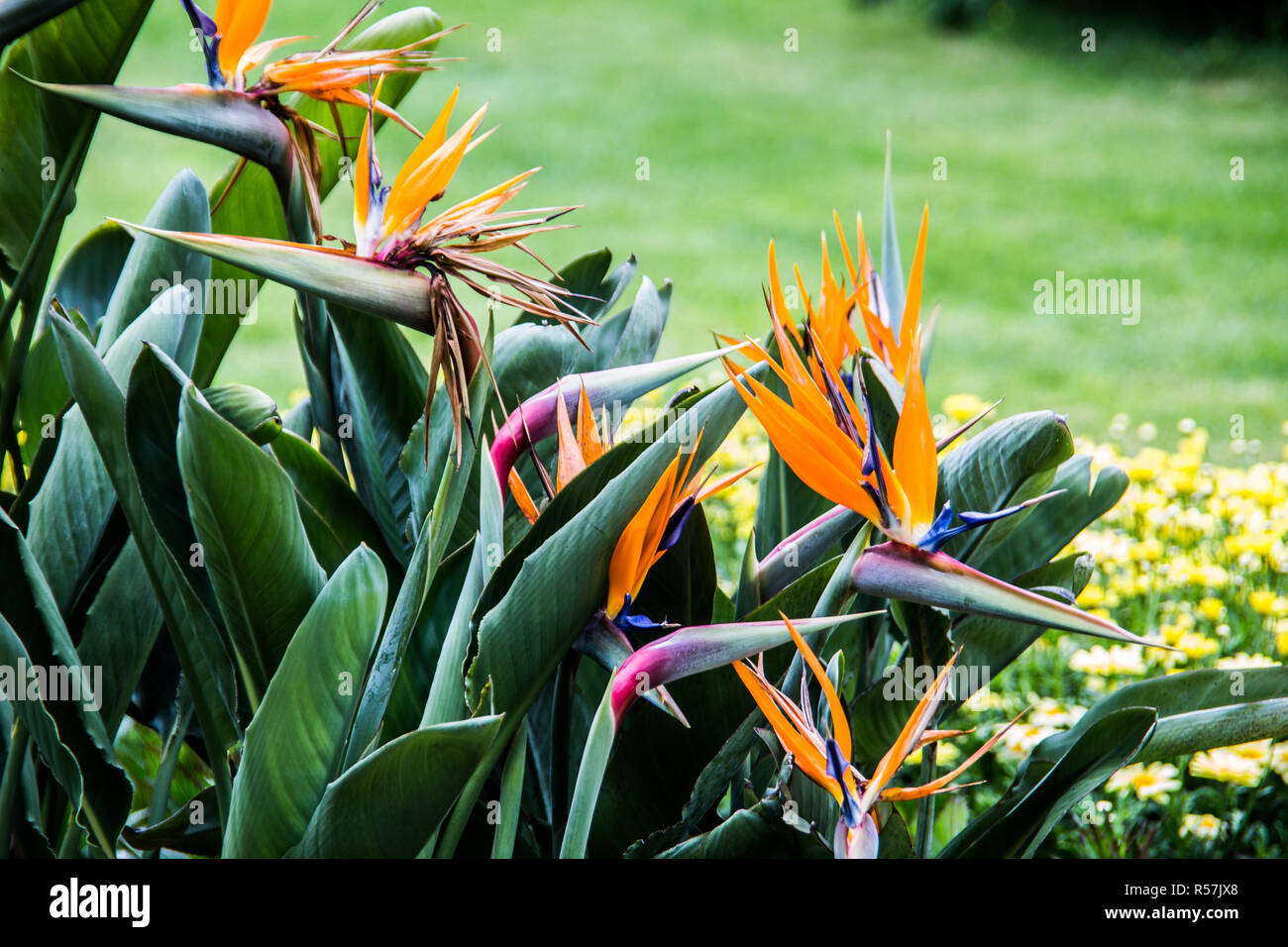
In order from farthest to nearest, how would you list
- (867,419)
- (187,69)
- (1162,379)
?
(187,69)
(1162,379)
(867,419)

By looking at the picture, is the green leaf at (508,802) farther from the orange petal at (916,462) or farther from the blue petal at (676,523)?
the orange petal at (916,462)

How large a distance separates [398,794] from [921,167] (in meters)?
5.71

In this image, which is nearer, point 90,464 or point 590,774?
point 590,774

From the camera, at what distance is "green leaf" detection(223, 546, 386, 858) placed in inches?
31.8

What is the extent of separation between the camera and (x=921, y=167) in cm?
604

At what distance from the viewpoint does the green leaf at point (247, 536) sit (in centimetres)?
82

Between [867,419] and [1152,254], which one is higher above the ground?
[867,419]

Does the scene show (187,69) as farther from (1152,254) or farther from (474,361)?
(474,361)

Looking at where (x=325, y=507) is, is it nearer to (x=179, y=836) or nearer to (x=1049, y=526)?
(x=179, y=836)

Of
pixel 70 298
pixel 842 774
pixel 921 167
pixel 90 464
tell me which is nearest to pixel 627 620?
pixel 842 774

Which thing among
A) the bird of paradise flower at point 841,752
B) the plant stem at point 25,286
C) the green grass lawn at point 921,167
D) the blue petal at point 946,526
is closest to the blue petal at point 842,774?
the bird of paradise flower at point 841,752

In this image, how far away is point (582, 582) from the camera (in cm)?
77

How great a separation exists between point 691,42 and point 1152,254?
382 cm
